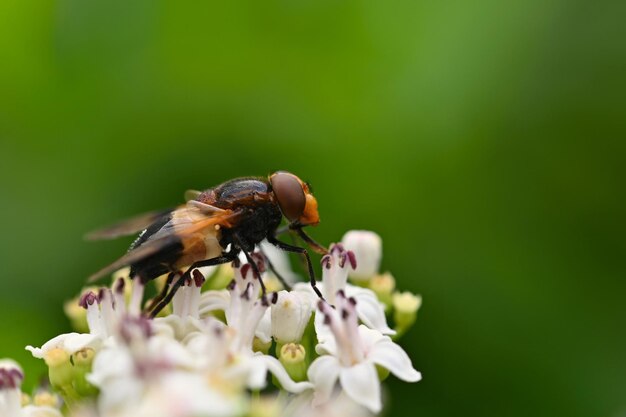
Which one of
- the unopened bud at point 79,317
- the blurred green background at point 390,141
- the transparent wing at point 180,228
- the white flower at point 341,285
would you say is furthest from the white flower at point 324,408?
the blurred green background at point 390,141

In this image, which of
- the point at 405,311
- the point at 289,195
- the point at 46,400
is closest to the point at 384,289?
the point at 405,311

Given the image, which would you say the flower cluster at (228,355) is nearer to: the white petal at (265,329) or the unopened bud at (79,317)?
the white petal at (265,329)

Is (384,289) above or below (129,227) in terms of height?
below

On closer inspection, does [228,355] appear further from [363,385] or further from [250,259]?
[250,259]

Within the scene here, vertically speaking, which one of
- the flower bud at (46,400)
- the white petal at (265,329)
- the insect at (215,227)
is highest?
the insect at (215,227)

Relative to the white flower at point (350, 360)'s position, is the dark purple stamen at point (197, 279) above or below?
above

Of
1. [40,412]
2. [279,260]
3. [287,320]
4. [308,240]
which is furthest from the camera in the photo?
[279,260]

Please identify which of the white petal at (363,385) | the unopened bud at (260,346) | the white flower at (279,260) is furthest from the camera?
the white flower at (279,260)
